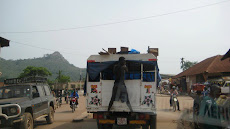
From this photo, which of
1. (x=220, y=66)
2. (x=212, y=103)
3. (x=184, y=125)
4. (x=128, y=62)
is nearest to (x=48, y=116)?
(x=128, y=62)

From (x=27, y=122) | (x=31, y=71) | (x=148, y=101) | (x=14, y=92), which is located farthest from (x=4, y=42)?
(x=31, y=71)

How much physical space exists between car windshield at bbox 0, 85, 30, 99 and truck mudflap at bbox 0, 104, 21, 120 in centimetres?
146

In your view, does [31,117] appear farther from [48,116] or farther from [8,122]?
[48,116]

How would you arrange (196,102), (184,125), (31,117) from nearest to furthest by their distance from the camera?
(196,102) < (31,117) < (184,125)

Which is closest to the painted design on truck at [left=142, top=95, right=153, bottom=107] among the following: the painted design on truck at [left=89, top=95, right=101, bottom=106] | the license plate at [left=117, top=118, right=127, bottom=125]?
the license plate at [left=117, top=118, right=127, bottom=125]

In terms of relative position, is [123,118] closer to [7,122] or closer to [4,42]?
[7,122]

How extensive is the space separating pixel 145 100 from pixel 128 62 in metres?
1.42

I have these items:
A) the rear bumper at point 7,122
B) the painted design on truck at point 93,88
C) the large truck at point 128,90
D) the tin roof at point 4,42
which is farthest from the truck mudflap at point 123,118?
the tin roof at point 4,42

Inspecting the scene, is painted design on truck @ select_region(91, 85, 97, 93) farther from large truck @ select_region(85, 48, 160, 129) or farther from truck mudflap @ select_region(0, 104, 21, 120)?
truck mudflap @ select_region(0, 104, 21, 120)

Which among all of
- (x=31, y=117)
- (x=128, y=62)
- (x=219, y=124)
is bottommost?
(x=31, y=117)

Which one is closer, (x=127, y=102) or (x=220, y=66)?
(x=127, y=102)

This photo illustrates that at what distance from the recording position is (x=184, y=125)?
8.70 meters

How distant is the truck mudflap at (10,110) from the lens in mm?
6465

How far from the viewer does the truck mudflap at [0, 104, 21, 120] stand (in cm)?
646
